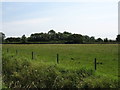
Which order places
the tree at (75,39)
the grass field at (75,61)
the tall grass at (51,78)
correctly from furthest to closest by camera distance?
the tree at (75,39) → the grass field at (75,61) → the tall grass at (51,78)

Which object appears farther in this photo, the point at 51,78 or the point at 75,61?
the point at 75,61

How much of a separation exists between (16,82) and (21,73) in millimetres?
1343

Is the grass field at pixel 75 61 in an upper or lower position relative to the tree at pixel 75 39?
lower

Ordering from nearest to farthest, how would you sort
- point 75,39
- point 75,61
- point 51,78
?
1. point 51,78
2. point 75,61
3. point 75,39

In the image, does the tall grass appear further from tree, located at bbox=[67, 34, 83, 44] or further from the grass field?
tree, located at bbox=[67, 34, 83, 44]

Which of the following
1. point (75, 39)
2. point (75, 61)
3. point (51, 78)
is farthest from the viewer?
point (75, 39)

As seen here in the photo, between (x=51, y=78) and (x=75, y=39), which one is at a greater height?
(x=75, y=39)

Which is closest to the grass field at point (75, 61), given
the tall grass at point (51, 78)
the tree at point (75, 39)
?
the tall grass at point (51, 78)

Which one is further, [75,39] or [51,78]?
[75,39]

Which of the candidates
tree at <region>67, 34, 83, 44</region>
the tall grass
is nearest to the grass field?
the tall grass

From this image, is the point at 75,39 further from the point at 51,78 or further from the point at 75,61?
the point at 51,78

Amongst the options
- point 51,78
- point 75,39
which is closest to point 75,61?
point 51,78

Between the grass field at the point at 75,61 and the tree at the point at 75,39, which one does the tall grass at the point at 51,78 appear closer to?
the grass field at the point at 75,61

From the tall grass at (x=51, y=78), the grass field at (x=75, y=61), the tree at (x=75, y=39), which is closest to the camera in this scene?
the tall grass at (x=51, y=78)
